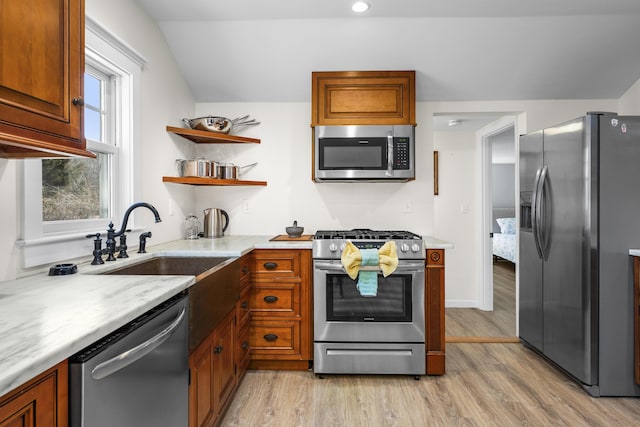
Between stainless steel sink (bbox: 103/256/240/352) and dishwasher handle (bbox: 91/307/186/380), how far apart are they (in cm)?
22

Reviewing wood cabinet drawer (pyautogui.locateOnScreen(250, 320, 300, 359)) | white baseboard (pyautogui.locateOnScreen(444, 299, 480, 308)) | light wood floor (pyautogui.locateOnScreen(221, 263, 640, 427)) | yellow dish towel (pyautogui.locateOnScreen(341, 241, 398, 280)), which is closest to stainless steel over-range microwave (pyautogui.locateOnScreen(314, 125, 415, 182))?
yellow dish towel (pyautogui.locateOnScreen(341, 241, 398, 280))

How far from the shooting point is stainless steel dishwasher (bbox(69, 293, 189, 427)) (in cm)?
85

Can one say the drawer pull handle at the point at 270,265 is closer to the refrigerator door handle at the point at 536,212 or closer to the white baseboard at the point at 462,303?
the refrigerator door handle at the point at 536,212

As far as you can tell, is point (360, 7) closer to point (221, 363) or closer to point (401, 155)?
point (401, 155)

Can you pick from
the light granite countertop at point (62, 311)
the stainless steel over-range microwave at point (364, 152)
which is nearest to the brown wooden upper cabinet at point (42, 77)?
the light granite countertop at point (62, 311)

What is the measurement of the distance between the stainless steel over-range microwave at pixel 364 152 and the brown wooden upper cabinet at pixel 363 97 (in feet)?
0.31

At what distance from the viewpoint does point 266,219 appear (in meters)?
3.29

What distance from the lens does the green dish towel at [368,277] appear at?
2.41 metres

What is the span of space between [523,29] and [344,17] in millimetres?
1291

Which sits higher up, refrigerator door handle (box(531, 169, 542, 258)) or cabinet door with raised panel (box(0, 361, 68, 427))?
refrigerator door handle (box(531, 169, 542, 258))

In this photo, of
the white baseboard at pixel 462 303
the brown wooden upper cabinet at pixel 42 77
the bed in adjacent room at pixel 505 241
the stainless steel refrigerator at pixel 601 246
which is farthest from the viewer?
the bed in adjacent room at pixel 505 241

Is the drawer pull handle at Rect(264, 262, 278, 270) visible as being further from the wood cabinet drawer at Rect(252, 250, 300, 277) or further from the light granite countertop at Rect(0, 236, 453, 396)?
the light granite countertop at Rect(0, 236, 453, 396)

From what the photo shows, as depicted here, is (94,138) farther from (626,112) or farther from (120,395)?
(626,112)

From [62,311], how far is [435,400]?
6.83 feet
